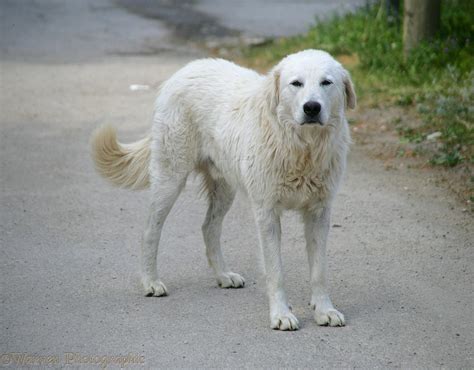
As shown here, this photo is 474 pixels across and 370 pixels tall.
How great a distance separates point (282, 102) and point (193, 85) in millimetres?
964

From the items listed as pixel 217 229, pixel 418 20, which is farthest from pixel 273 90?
pixel 418 20

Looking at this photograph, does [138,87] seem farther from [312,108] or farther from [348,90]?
[312,108]

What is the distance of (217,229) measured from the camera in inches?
245

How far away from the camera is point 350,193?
26.6 ft

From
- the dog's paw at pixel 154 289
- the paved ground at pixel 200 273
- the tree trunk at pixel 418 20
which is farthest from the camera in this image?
the tree trunk at pixel 418 20

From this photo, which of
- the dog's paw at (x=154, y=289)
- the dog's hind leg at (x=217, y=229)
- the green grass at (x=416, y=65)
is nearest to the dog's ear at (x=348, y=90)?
the dog's hind leg at (x=217, y=229)

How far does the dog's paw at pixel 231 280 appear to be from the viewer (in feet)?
19.8

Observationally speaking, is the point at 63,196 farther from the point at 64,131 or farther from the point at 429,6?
the point at 429,6

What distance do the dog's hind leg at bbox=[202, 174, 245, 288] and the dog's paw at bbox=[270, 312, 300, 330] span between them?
0.88 meters

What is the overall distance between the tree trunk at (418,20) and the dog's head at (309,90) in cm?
634

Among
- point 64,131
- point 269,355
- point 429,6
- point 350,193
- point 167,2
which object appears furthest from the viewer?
point 167,2

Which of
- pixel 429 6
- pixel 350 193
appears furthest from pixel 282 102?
pixel 429 6

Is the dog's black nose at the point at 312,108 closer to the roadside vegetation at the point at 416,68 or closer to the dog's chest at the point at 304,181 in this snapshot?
the dog's chest at the point at 304,181

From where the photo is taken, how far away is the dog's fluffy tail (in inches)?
251
